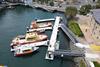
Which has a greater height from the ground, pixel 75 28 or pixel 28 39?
pixel 75 28

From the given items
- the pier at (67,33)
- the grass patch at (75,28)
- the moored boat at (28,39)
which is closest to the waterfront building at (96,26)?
the grass patch at (75,28)

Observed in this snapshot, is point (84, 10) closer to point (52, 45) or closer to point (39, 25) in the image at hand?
point (39, 25)

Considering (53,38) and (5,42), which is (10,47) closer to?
(5,42)

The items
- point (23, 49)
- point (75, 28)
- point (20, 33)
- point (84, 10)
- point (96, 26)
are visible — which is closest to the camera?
point (23, 49)

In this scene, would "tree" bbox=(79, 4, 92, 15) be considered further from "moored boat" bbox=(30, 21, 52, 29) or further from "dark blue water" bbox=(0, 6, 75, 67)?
"moored boat" bbox=(30, 21, 52, 29)

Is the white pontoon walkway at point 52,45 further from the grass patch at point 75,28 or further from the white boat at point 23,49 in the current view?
the grass patch at point 75,28

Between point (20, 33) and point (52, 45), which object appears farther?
point (20, 33)

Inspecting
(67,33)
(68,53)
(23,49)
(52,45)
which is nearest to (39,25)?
(67,33)

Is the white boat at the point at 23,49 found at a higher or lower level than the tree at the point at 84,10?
lower
